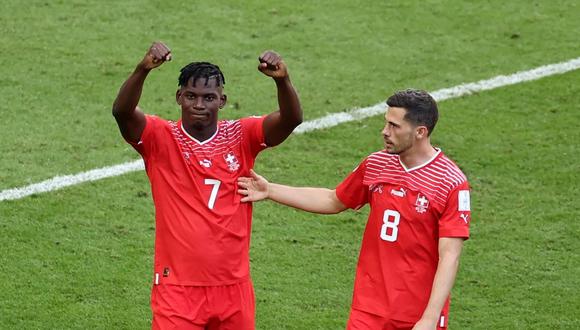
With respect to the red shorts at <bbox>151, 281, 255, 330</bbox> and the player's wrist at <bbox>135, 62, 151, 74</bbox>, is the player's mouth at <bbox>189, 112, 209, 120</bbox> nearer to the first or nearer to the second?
the player's wrist at <bbox>135, 62, 151, 74</bbox>

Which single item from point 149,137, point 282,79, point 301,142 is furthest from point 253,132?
point 301,142

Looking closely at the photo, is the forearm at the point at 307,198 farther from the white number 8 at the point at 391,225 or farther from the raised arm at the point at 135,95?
the raised arm at the point at 135,95

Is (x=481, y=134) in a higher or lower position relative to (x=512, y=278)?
higher

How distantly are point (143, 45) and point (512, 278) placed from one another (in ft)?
16.8

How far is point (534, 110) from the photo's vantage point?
12.5m

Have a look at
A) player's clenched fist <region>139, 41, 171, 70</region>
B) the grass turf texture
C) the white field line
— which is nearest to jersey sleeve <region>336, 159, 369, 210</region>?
player's clenched fist <region>139, 41, 171, 70</region>

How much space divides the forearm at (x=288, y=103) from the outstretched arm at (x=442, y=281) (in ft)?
3.30

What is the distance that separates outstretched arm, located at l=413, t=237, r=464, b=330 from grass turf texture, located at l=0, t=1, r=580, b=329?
2.28 meters

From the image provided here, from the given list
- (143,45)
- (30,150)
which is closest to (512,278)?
(30,150)

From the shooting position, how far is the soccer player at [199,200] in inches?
283

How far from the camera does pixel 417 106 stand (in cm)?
704

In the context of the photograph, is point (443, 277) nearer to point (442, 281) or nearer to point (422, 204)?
point (442, 281)

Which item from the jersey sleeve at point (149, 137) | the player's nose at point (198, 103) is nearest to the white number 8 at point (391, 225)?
the player's nose at point (198, 103)

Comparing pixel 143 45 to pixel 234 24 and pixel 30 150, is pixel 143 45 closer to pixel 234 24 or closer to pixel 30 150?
pixel 234 24
